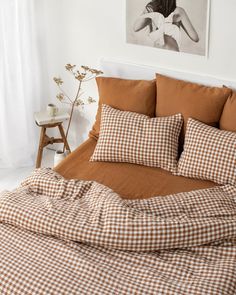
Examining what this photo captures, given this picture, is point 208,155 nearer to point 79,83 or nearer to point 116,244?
point 116,244

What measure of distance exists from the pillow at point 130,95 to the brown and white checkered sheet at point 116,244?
84cm

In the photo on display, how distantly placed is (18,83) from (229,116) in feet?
5.64

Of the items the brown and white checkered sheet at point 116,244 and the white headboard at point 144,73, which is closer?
the brown and white checkered sheet at point 116,244

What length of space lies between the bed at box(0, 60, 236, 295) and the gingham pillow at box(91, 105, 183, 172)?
0.34 meters

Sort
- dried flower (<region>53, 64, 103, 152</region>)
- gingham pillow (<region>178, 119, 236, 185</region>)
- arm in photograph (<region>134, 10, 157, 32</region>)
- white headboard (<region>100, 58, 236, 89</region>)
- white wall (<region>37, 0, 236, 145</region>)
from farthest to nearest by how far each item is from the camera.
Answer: dried flower (<region>53, 64, 103, 152</region>) < arm in photograph (<region>134, 10, 157, 32</region>) < white headboard (<region>100, 58, 236, 89</region>) < white wall (<region>37, 0, 236, 145</region>) < gingham pillow (<region>178, 119, 236, 185</region>)

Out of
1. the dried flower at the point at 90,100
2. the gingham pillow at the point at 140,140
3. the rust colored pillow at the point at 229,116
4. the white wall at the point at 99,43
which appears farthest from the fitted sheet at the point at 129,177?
the white wall at the point at 99,43

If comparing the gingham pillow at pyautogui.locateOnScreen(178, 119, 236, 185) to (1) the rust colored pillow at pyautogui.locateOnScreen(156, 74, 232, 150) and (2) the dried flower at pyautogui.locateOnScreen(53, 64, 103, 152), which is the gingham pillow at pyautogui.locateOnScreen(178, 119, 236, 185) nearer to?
(1) the rust colored pillow at pyautogui.locateOnScreen(156, 74, 232, 150)

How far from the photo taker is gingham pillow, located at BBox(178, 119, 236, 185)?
301cm

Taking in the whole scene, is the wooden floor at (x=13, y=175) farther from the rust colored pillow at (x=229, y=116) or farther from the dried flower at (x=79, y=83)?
the rust colored pillow at (x=229, y=116)

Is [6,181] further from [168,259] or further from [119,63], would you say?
[168,259]

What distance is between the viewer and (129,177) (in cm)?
318

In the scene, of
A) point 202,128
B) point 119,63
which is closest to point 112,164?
Answer: point 202,128

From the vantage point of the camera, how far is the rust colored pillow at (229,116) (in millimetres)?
3150

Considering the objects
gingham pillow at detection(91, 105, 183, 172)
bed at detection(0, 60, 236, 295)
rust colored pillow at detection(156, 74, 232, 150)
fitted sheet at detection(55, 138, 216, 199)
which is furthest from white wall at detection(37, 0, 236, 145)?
bed at detection(0, 60, 236, 295)
